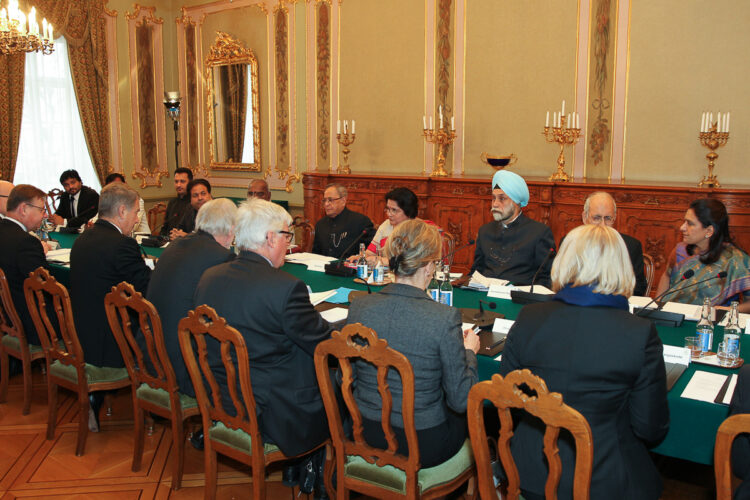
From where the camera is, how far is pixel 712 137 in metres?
5.07

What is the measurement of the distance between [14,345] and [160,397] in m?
1.30

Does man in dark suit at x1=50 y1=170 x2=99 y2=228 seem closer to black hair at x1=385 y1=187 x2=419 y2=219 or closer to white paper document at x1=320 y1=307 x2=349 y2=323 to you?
black hair at x1=385 y1=187 x2=419 y2=219

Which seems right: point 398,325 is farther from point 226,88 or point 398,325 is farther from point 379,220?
point 226,88

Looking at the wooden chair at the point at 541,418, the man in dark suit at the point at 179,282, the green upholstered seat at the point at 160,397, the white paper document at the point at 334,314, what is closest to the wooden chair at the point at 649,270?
the white paper document at the point at 334,314

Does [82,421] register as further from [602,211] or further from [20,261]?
[602,211]

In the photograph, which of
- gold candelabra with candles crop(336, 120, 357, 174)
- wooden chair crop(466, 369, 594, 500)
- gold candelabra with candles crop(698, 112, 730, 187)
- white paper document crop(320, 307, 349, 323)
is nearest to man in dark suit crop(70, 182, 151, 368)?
white paper document crop(320, 307, 349, 323)

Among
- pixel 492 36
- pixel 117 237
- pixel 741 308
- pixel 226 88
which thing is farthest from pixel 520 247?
pixel 226 88

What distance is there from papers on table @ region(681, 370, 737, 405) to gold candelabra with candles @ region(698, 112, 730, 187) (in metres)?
3.40

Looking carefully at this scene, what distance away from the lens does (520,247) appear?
380 centimetres

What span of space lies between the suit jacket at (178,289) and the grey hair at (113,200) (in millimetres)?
619

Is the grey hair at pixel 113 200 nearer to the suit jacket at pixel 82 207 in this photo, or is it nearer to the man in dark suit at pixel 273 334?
the man in dark suit at pixel 273 334

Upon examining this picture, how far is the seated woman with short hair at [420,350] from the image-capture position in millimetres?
1914

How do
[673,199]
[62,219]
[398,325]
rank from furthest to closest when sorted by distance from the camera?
[62,219]
[673,199]
[398,325]

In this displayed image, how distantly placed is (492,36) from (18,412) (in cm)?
531
